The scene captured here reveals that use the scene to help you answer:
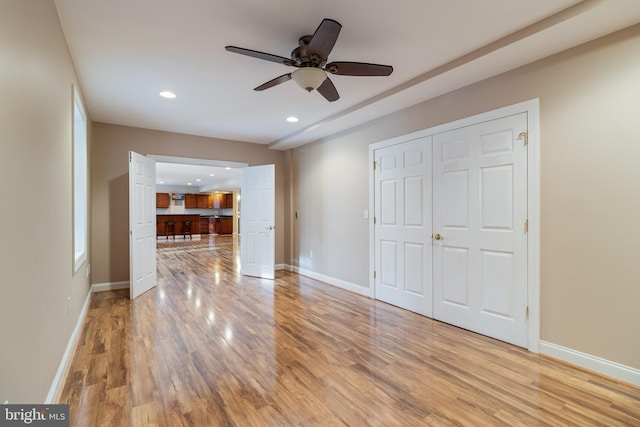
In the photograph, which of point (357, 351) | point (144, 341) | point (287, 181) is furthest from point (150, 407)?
point (287, 181)

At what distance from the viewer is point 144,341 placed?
2797mm

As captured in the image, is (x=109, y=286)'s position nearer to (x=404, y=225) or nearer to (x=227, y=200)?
(x=404, y=225)

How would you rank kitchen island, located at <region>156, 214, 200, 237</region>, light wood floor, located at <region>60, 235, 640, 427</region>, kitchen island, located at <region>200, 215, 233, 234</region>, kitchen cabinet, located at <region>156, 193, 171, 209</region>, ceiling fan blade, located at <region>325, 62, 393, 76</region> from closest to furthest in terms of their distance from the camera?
light wood floor, located at <region>60, 235, 640, 427</region> → ceiling fan blade, located at <region>325, 62, 393, 76</region> → kitchen island, located at <region>156, 214, 200, 237</region> → kitchen cabinet, located at <region>156, 193, 171, 209</region> → kitchen island, located at <region>200, 215, 233, 234</region>

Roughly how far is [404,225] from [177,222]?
38.3ft

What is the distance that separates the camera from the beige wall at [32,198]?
1238 millimetres

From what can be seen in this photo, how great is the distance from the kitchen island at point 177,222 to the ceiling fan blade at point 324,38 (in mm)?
12064

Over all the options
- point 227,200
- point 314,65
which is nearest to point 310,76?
point 314,65

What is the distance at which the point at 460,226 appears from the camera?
3.14 m

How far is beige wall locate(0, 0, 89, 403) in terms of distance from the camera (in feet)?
4.06

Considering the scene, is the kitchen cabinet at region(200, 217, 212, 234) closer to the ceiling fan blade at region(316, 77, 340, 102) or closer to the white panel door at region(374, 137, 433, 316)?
the white panel door at region(374, 137, 433, 316)

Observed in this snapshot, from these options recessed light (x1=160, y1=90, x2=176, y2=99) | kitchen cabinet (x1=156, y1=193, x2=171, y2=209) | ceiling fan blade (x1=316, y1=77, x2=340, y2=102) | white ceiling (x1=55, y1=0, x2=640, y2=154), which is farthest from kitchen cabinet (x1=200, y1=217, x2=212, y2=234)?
ceiling fan blade (x1=316, y1=77, x2=340, y2=102)

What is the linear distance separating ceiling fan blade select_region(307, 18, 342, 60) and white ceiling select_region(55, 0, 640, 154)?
26cm

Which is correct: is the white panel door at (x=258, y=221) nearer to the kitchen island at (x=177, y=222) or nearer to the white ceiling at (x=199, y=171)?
the white ceiling at (x=199, y=171)

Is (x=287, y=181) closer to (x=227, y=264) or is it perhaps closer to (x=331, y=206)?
(x=331, y=206)
